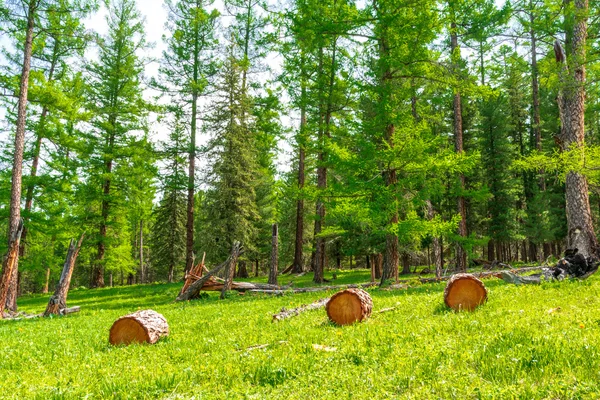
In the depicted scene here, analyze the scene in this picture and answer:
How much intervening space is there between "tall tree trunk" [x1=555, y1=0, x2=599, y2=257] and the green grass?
→ 209 inches

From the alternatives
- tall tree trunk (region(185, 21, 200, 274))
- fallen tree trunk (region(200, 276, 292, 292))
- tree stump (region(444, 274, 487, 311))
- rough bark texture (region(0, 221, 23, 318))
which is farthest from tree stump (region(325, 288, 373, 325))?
tall tree trunk (region(185, 21, 200, 274))

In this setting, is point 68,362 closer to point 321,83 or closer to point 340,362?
point 340,362

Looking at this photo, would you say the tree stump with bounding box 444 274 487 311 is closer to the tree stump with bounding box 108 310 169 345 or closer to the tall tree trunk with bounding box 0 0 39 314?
the tree stump with bounding box 108 310 169 345

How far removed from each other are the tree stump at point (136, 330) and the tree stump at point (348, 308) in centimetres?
340

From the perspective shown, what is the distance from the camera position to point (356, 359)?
4910 millimetres

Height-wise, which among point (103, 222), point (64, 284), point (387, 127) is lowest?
point (64, 284)

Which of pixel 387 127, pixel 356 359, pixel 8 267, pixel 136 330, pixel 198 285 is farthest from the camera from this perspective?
pixel 198 285

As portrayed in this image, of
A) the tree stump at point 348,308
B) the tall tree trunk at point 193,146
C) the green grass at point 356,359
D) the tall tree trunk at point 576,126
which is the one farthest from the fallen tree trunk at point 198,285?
the tall tree trunk at point 576,126

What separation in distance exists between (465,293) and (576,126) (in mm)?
9264

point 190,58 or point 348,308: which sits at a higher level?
point 190,58

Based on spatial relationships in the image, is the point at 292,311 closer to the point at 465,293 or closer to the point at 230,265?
the point at 465,293

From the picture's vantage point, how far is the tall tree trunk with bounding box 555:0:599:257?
12070mm

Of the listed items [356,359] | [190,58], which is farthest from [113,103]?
[356,359]

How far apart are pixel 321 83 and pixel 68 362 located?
60.9 feet
